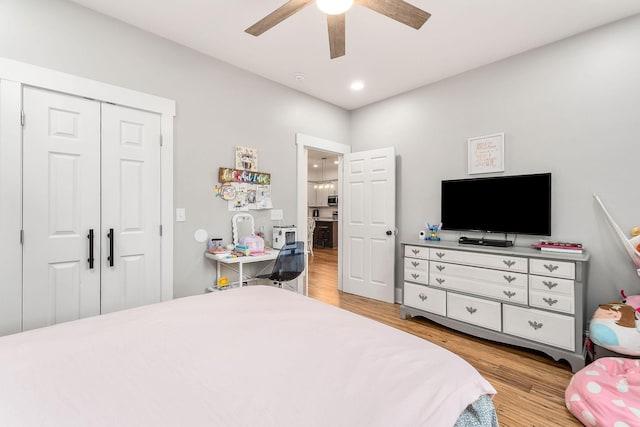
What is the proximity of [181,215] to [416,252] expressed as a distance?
8.06ft

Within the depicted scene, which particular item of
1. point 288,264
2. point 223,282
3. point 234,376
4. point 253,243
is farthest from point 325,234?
point 234,376

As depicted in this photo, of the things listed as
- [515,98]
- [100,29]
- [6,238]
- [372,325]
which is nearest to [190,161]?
[100,29]

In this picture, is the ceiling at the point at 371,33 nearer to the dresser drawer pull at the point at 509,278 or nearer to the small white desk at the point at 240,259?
the small white desk at the point at 240,259

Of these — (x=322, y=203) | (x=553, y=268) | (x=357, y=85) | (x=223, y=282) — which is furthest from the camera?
(x=322, y=203)

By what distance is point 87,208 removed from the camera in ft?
7.48

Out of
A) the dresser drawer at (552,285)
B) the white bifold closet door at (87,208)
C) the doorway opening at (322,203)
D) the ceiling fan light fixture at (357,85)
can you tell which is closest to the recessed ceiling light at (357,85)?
the ceiling fan light fixture at (357,85)

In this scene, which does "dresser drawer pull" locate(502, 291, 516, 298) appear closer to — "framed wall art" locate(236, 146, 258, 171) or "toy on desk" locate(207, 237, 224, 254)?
"toy on desk" locate(207, 237, 224, 254)

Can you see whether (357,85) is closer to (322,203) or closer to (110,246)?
(110,246)

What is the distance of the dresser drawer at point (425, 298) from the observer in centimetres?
304

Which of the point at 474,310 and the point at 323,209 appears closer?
the point at 474,310

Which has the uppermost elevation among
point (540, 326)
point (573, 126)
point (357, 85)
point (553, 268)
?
point (357, 85)

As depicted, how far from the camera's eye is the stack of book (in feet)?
8.00

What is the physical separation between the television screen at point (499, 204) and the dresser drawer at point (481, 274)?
0.53 m

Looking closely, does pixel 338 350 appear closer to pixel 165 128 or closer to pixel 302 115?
pixel 165 128
